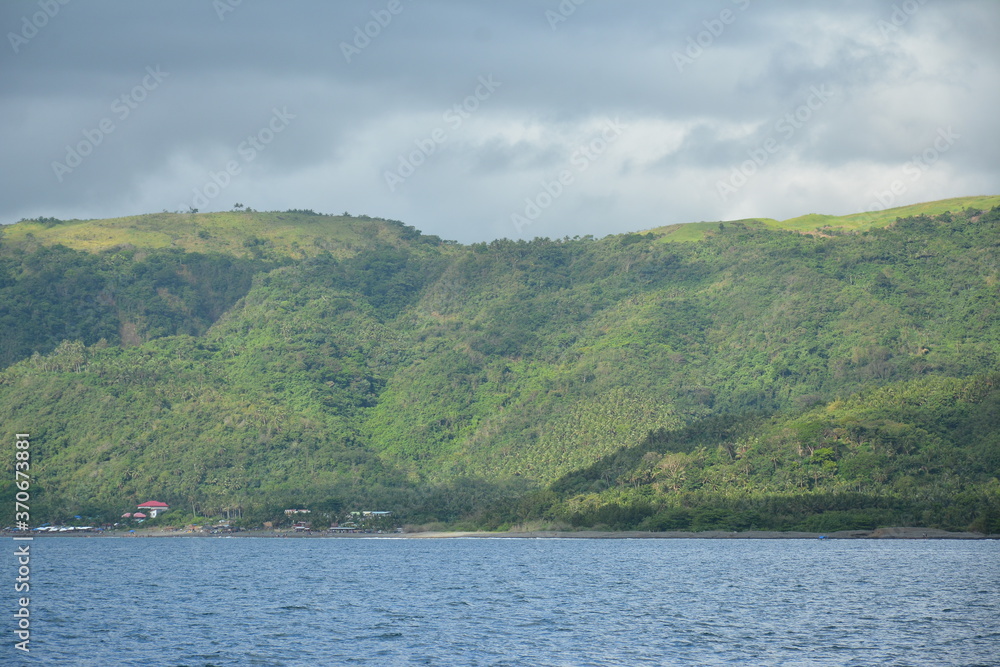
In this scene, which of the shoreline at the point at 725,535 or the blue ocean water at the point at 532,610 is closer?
the blue ocean water at the point at 532,610

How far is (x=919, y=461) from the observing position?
173 m

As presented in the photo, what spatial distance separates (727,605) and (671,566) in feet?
125

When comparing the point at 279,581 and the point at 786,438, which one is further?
the point at 786,438

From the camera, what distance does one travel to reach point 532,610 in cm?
8006

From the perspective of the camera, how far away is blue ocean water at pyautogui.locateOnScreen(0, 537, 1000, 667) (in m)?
60.8

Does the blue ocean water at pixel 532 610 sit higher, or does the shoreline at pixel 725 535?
the shoreline at pixel 725 535

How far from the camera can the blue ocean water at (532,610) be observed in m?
60.8

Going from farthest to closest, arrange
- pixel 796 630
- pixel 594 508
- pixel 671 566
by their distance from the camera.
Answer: pixel 594 508 < pixel 671 566 < pixel 796 630

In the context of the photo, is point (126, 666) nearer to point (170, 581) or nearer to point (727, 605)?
point (727, 605)

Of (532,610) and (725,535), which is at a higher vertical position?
(725,535)

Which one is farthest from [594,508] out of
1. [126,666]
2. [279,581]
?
[126,666]

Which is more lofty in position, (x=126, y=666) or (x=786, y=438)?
(x=786, y=438)

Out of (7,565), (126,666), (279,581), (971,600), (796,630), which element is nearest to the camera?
(126,666)

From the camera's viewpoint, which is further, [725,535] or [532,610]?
[725,535]
